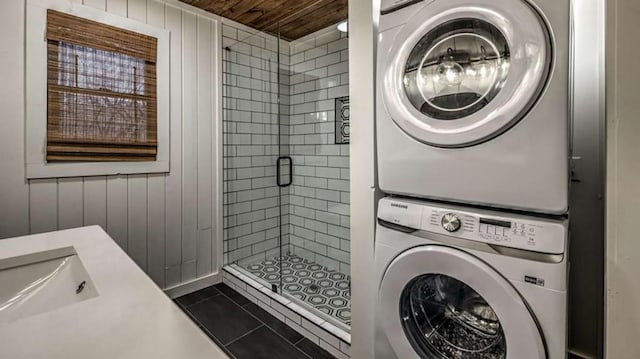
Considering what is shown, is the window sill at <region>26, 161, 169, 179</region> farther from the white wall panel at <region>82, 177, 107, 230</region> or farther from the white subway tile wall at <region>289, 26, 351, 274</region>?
the white subway tile wall at <region>289, 26, 351, 274</region>

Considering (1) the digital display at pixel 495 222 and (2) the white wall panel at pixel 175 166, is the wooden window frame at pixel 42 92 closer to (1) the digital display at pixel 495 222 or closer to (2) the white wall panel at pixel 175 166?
(2) the white wall panel at pixel 175 166

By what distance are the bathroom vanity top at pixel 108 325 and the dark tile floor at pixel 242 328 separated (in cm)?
90

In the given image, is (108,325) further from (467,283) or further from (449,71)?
(449,71)

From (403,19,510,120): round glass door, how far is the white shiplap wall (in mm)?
1940

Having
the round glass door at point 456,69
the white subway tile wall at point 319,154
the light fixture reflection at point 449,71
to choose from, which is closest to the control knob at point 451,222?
the round glass door at point 456,69

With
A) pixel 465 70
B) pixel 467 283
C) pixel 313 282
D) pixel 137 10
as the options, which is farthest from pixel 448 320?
pixel 137 10

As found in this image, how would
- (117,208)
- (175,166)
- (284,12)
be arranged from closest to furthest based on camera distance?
(117,208)
(175,166)
(284,12)

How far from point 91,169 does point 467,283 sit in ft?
7.58

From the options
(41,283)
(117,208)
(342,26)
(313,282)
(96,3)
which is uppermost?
(342,26)

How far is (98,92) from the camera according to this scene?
2002 millimetres

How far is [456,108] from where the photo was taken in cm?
112

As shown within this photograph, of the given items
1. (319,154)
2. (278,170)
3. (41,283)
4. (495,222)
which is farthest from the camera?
(278,170)

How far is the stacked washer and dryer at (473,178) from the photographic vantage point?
0.90 m

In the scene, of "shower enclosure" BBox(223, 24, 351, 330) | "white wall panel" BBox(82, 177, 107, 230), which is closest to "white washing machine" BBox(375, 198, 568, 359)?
"shower enclosure" BBox(223, 24, 351, 330)
